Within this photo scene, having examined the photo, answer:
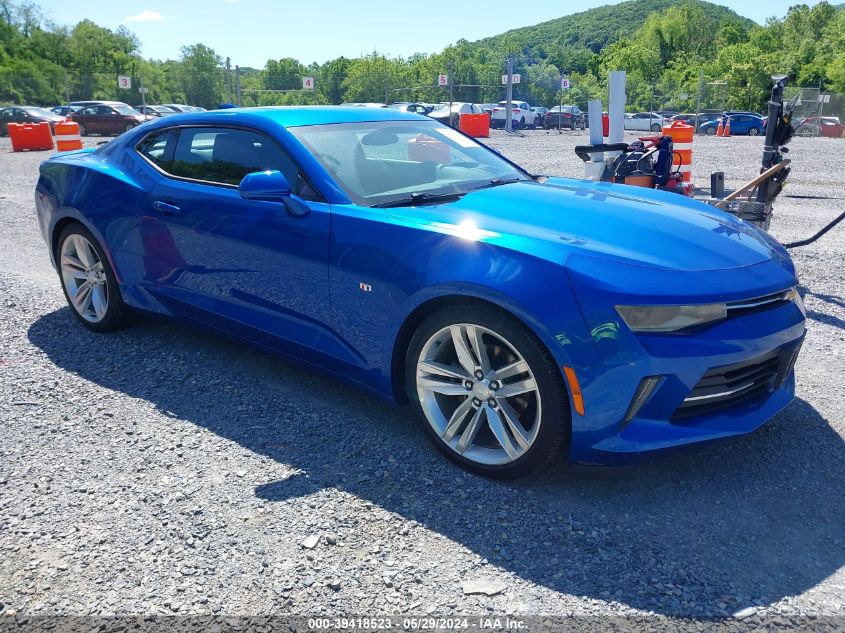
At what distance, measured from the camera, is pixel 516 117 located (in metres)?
39.0

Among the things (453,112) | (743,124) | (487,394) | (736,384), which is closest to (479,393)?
(487,394)

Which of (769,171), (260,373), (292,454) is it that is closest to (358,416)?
(292,454)

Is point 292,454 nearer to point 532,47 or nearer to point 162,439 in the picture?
point 162,439

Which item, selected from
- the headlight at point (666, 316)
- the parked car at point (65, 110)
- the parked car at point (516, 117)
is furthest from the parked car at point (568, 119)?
the headlight at point (666, 316)

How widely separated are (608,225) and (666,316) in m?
0.59

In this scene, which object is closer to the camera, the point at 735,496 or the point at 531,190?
A: the point at 735,496

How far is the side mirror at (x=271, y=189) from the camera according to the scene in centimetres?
337

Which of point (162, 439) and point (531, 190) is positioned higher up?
point (531, 190)

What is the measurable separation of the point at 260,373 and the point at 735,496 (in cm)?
258

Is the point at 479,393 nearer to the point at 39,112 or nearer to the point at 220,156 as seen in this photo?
the point at 220,156

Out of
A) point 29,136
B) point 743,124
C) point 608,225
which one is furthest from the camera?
point 743,124

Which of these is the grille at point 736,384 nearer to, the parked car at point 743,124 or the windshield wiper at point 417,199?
the windshield wiper at point 417,199

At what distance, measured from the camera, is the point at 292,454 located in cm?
321

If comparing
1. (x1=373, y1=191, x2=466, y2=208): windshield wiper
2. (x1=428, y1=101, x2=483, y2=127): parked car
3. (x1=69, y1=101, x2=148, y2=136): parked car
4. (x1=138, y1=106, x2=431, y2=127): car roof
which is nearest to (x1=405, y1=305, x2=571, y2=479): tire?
(x1=373, y1=191, x2=466, y2=208): windshield wiper
